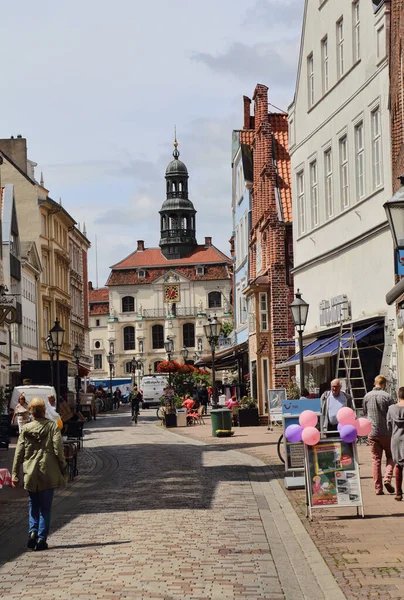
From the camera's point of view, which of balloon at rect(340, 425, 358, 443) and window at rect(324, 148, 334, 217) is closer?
balloon at rect(340, 425, 358, 443)

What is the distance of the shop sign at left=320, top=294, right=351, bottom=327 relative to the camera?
106 ft

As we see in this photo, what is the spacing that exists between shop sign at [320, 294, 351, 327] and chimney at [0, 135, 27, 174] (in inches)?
2121

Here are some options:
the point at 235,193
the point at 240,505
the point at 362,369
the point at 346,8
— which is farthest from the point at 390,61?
the point at 235,193

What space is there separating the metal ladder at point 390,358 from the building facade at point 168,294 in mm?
114476

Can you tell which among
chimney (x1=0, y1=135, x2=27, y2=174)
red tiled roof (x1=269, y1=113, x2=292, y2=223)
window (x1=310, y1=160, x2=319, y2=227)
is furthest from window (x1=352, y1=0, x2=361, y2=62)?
chimney (x1=0, y1=135, x2=27, y2=174)

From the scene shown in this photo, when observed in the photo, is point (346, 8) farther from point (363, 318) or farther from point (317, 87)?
point (363, 318)

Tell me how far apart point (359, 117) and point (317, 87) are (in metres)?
5.41

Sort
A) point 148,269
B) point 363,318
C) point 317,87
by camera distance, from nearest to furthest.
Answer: point 363,318 < point 317,87 < point 148,269

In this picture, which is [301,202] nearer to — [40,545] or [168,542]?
[168,542]

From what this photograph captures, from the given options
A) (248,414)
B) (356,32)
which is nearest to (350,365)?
(356,32)

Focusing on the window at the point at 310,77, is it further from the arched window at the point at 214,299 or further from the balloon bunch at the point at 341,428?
the arched window at the point at 214,299

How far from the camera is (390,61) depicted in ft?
92.5

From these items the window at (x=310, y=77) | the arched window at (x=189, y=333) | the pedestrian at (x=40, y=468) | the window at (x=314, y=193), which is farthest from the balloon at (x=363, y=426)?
the arched window at (x=189, y=333)

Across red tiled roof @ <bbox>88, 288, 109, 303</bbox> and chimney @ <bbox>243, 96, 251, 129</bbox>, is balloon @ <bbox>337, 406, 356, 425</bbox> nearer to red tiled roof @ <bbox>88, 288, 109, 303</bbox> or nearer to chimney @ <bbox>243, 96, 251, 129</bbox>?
chimney @ <bbox>243, 96, 251, 129</bbox>
